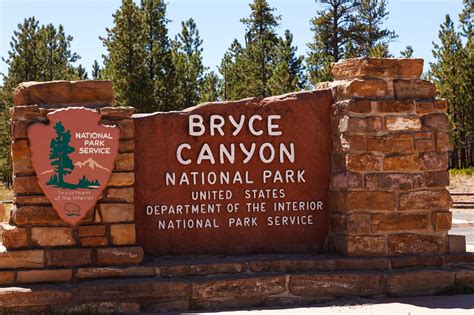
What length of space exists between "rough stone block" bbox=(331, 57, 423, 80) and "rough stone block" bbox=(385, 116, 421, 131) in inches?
17.8

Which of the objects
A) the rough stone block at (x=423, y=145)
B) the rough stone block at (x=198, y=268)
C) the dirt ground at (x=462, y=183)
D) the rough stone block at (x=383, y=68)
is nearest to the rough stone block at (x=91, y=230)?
the rough stone block at (x=198, y=268)

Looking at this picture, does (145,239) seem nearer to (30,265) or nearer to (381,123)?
(30,265)

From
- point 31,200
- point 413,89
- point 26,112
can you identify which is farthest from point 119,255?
point 413,89

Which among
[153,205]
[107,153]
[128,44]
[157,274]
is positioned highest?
[128,44]

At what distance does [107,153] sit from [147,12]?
2602cm

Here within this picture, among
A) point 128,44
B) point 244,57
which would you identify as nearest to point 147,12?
point 128,44

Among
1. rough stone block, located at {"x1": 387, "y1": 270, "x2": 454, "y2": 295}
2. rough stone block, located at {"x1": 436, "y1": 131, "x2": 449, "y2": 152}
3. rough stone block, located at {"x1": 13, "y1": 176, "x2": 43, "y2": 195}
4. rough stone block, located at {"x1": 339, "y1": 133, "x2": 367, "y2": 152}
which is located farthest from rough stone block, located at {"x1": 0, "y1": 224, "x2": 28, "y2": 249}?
rough stone block, located at {"x1": 436, "y1": 131, "x2": 449, "y2": 152}

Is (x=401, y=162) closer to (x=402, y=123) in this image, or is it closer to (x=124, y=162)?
(x=402, y=123)

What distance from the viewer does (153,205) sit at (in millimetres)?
6977

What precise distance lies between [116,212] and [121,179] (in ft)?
1.03

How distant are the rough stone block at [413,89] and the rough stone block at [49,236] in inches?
142

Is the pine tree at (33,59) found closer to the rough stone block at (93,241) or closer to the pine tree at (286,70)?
the pine tree at (286,70)

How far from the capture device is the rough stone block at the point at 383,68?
7086mm

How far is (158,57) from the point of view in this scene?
31.3 metres
